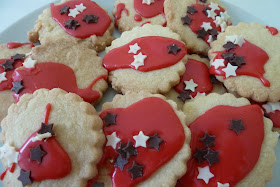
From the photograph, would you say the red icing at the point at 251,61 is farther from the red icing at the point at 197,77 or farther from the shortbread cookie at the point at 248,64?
Answer: the red icing at the point at 197,77

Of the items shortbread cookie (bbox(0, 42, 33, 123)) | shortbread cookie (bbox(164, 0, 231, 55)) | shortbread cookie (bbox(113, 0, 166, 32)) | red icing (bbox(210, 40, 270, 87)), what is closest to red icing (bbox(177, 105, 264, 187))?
red icing (bbox(210, 40, 270, 87))

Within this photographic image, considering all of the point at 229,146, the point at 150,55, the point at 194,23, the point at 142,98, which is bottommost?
the point at 229,146

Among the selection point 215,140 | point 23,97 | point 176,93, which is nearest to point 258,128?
point 215,140

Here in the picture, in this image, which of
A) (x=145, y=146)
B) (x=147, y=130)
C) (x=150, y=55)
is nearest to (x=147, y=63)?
(x=150, y=55)

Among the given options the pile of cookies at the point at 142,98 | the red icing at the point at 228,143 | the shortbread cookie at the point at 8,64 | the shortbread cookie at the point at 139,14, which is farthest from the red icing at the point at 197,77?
the shortbread cookie at the point at 8,64

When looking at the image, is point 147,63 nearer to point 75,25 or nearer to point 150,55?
point 150,55

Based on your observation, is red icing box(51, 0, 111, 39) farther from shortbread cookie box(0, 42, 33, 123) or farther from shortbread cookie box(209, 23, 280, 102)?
shortbread cookie box(209, 23, 280, 102)

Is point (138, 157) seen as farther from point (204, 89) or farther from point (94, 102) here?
point (204, 89)
